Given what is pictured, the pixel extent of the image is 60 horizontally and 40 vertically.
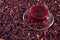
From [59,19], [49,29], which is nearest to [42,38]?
[49,29]

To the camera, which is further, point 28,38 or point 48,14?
point 48,14

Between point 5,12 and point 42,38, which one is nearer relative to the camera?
point 42,38

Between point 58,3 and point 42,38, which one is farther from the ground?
point 58,3

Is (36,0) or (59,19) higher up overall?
(36,0)

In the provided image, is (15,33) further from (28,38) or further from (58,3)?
(58,3)

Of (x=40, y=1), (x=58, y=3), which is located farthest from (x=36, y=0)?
(x=58, y=3)

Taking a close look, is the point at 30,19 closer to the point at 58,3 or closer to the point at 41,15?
the point at 41,15
